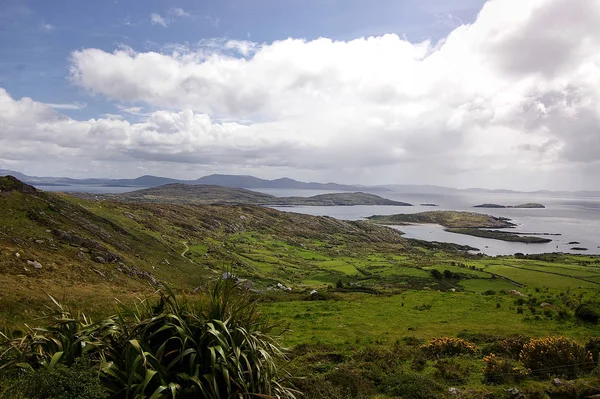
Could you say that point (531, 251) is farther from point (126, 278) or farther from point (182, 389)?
point (182, 389)

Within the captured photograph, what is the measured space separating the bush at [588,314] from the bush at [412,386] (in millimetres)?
18916

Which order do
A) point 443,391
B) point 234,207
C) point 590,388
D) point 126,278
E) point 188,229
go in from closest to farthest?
point 590,388
point 443,391
point 126,278
point 188,229
point 234,207

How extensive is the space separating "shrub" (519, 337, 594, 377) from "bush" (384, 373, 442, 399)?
14.2 ft

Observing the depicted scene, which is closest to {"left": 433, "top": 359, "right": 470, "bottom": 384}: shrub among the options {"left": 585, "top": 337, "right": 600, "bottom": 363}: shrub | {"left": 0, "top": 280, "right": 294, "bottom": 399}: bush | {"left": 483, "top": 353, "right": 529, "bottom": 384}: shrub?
{"left": 483, "top": 353, "right": 529, "bottom": 384}: shrub

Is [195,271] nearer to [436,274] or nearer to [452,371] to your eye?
[452,371]

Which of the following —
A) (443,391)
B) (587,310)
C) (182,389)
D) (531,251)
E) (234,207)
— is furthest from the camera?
(234,207)

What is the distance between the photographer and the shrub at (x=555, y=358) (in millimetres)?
13367

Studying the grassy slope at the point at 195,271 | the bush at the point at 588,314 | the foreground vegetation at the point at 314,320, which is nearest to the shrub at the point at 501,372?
the foreground vegetation at the point at 314,320

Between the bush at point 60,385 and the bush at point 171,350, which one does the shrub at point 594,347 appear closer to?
the bush at point 171,350

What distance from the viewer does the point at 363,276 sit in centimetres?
8369

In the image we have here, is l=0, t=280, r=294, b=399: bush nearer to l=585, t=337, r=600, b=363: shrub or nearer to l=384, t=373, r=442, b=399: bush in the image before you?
l=384, t=373, r=442, b=399: bush

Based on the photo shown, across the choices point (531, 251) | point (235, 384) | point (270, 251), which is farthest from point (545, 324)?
point (531, 251)

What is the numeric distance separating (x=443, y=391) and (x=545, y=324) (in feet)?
58.1

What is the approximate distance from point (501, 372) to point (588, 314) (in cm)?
1656
